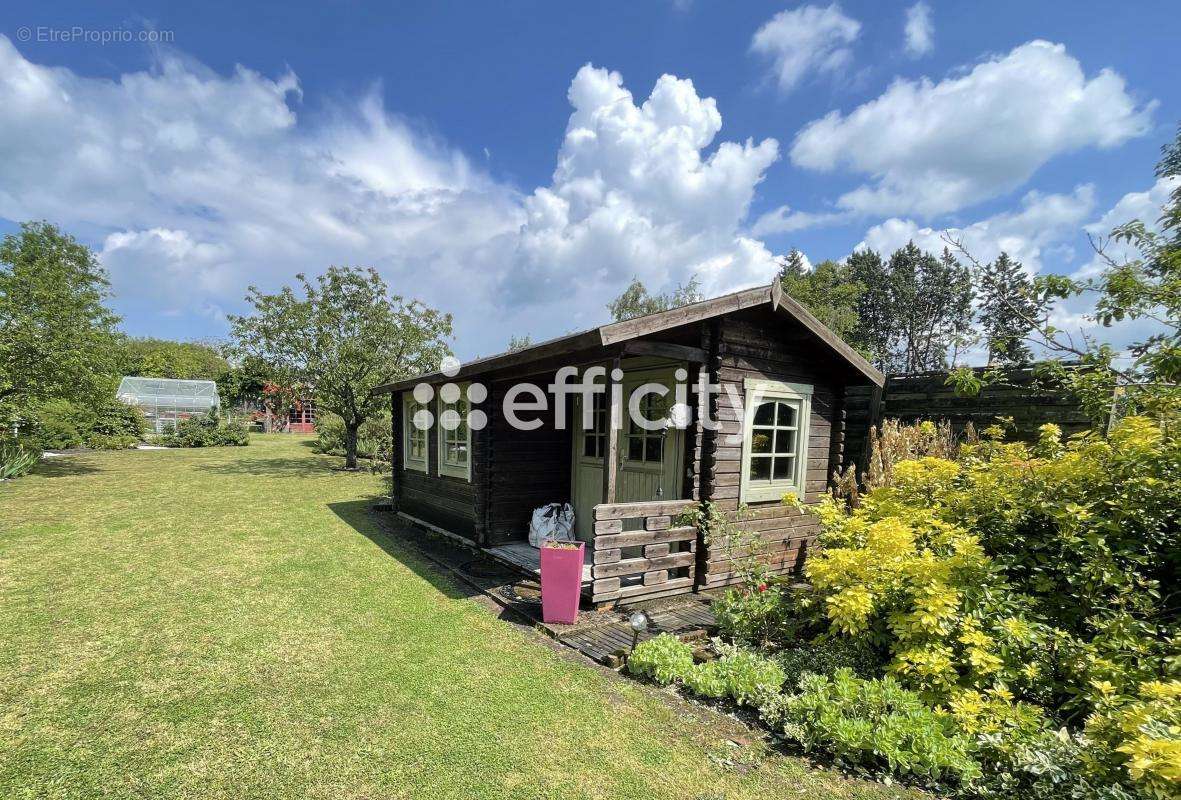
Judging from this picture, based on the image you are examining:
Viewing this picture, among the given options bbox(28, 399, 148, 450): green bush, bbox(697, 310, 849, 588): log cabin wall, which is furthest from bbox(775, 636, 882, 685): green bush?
bbox(28, 399, 148, 450): green bush

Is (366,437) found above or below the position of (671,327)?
below

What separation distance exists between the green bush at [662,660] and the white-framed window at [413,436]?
5.88 m

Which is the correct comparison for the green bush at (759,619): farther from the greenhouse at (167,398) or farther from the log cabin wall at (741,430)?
the greenhouse at (167,398)

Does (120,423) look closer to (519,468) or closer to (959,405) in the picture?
(519,468)

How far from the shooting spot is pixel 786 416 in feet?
19.7

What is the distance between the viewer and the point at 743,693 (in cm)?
315

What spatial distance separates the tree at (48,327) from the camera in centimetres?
1138

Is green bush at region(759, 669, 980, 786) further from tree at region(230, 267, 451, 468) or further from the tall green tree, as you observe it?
the tall green tree

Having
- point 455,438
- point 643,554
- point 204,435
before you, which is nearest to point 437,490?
point 455,438

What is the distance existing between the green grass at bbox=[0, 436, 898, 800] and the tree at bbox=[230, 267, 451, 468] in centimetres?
940

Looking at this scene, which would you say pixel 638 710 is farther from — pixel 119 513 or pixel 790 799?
pixel 119 513
